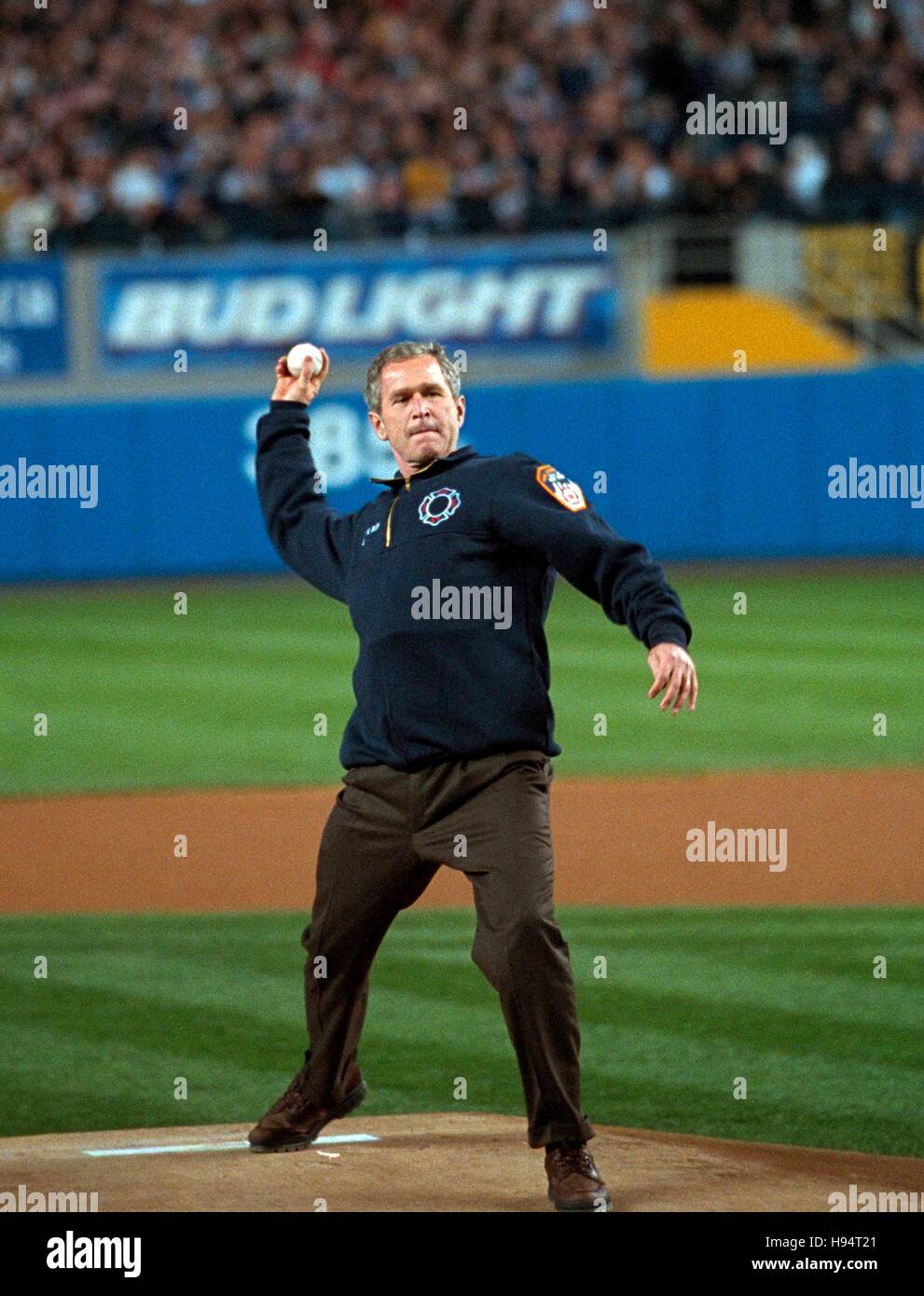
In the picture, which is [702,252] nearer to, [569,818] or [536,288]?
[536,288]

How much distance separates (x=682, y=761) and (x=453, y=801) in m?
7.78

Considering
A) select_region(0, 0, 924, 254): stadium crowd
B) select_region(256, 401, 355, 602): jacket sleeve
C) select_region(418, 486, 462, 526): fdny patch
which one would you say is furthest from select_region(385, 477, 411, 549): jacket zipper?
select_region(0, 0, 924, 254): stadium crowd

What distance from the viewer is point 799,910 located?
9.25 metres

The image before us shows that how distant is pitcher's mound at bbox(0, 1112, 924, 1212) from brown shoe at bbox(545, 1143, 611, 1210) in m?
0.07

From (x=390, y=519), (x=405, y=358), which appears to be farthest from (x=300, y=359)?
(x=390, y=519)

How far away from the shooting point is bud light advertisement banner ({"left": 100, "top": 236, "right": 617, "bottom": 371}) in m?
22.4

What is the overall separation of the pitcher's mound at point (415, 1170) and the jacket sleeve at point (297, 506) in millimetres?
1484

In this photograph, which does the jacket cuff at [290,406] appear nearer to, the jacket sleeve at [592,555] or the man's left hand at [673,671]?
the jacket sleeve at [592,555]

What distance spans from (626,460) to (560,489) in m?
17.0

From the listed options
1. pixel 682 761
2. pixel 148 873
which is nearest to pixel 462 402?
pixel 148 873

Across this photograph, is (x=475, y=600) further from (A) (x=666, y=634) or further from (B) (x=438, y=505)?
(A) (x=666, y=634)

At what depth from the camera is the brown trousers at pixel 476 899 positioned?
4895 mm

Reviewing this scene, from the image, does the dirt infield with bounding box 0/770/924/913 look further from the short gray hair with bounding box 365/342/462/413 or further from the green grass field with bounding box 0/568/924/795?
the short gray hair with bounding box 365/342/462/413

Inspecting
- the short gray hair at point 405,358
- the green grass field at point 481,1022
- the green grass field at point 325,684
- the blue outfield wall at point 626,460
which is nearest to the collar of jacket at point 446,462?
the short gray hair at point 405,358
